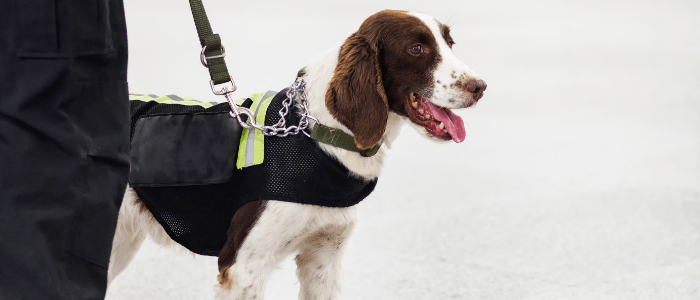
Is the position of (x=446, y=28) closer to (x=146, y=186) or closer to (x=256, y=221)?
(x=256, y=221)

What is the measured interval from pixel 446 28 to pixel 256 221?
0.94 metres

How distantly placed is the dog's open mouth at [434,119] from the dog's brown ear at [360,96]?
103mm

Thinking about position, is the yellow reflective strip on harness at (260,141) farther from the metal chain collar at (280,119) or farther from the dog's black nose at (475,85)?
the dog's black nose at (475,85)

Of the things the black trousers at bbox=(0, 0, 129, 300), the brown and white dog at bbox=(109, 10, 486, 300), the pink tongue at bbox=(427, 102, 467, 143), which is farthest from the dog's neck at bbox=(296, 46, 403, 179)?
the black trousers at bbox=(0, 0, 129, 300)

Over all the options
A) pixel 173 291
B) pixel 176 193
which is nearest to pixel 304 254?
pixel 176 193

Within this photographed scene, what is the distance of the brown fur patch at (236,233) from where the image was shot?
2.18 metres

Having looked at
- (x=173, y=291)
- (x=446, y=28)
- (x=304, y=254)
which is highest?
(x=446, y=28)

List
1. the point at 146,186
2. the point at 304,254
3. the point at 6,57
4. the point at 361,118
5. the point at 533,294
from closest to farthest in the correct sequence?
the point at 6,57 < the point at 361,118 < the point at 146,186 < the point at 304,254 < the point at 533,294

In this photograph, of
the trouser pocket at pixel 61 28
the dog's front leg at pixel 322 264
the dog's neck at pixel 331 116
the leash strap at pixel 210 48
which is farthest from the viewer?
the dog's front leg at pixel 322 264

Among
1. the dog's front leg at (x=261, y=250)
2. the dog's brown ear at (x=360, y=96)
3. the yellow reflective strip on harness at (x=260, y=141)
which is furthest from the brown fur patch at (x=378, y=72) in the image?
the dog's front leg at (x=261, y=250)

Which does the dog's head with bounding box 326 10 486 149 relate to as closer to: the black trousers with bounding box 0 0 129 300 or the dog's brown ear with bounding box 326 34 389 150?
the dog's brown ear with bounding box 326 34 389 150

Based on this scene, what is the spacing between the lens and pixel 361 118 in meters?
2.13

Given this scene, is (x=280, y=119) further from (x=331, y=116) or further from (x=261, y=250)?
(x=261, y=250)

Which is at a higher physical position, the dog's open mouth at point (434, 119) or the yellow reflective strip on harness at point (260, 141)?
the dog's open mouth at point (434, 119)
